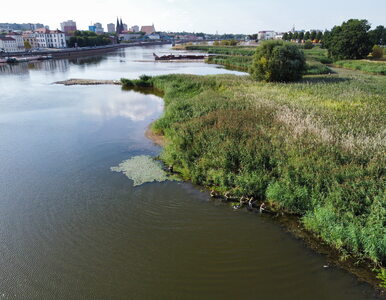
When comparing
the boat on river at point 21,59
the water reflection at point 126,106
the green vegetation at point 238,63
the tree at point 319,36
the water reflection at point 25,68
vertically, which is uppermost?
the tree at point 319,36

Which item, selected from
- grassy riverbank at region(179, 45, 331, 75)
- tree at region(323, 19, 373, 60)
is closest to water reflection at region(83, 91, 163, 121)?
grassy riverbank at region(179, 45, 331, 75)

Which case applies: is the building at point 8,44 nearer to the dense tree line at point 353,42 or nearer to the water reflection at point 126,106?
the water reflection at point 126,106

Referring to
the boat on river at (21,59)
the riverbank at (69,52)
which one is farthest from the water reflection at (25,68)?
the riverbank at (69,52)

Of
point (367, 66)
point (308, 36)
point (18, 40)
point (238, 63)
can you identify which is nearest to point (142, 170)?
point (367, 66)

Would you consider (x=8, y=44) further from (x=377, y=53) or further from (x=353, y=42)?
(x=377, y=53)

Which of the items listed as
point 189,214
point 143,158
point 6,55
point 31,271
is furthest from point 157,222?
point 6,55

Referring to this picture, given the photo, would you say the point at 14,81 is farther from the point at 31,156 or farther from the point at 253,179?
the point at 253,179
